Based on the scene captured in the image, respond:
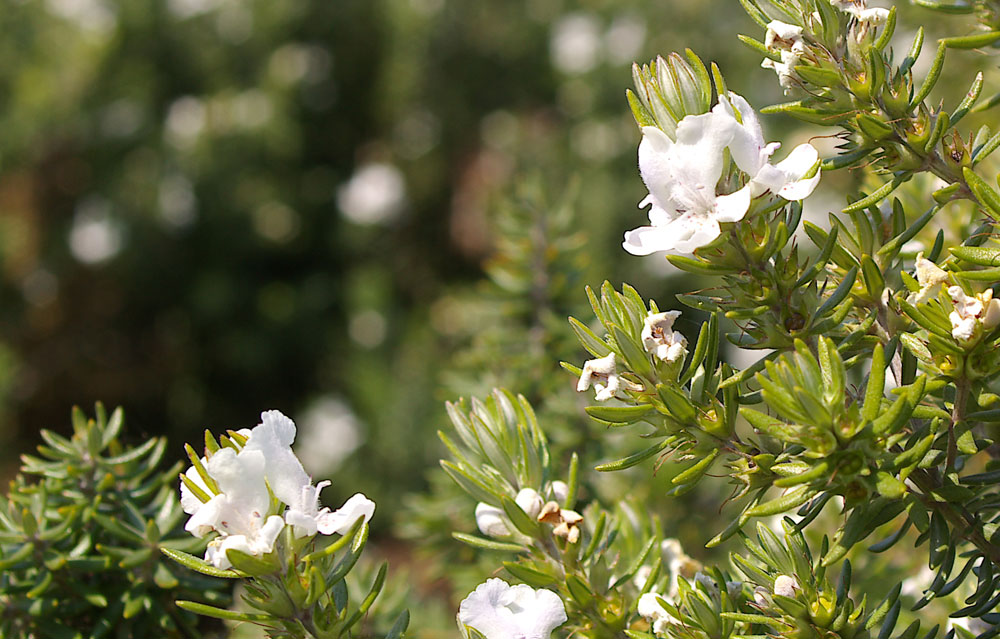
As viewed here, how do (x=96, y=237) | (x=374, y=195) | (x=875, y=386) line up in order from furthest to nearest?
1. (x=374, y=195)
2. (x=96, y=237)
3. (x=875, y=386)

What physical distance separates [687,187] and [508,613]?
28 centimetres

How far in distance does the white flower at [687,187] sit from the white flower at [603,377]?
0.24ft

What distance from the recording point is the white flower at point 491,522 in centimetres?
61

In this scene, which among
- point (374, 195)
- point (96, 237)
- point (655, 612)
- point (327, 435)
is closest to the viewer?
point (655, 612)

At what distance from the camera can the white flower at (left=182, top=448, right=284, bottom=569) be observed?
0.50 m

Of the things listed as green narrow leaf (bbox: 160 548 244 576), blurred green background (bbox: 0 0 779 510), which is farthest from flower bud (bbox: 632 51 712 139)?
blurred green background (bbox: 0 0 779 510)

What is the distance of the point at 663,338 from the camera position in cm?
54

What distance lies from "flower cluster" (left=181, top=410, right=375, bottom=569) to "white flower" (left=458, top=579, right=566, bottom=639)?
9cm

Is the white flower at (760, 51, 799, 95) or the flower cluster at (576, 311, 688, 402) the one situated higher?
the white flower at (760, 51, 799, 95)

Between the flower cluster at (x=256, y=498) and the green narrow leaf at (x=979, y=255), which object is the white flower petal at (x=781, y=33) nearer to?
the green narrow leaf at (x=979, y=255)

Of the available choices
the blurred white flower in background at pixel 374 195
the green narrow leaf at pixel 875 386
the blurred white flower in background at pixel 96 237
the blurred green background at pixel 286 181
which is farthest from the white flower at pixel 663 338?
the blurred white flower in background at pixel 96 237

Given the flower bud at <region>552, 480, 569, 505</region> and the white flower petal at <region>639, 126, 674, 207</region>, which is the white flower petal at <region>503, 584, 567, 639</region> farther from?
the white flower petal at <region>639, 126, 674, 207</region>

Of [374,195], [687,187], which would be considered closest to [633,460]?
[687,187]

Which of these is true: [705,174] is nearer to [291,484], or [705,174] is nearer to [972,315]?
[972,315]
